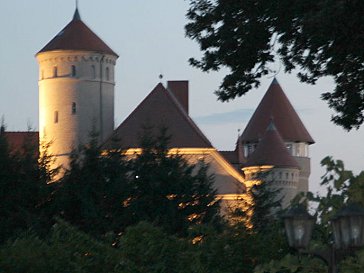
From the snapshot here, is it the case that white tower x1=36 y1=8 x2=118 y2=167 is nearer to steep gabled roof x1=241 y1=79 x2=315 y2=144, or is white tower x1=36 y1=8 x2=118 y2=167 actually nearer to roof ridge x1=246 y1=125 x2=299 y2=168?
roof ridge x1=246 y1=125 x2=299 y2=168

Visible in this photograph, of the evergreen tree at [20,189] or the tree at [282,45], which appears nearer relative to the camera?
the tree at [282,45]

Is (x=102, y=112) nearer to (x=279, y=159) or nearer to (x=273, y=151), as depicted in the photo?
(x=273, y=151)

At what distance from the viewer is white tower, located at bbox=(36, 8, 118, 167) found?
9138cm

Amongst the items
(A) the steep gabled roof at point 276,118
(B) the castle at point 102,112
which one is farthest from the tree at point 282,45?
(A) the steep gabled roof at point 276,118

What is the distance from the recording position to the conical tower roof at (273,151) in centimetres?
9275

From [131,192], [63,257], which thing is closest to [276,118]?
[131,192]

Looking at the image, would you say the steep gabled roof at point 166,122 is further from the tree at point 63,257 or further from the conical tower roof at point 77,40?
the tree at point 63,257

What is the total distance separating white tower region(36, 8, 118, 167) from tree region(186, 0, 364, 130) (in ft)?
214

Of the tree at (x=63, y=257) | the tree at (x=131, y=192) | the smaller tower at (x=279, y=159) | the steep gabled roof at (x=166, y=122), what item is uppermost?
the steep gabled roof at (x=166, y=122)

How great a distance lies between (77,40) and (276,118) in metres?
16.9

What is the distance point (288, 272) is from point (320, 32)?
15.9 feet

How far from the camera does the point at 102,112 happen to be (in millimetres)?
91875

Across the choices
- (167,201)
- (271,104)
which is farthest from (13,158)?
(271,104)

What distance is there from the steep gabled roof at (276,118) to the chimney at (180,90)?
744cm
